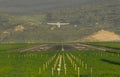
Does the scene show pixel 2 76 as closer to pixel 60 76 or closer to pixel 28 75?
pixel 28 75

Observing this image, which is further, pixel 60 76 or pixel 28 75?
pixel 28 75

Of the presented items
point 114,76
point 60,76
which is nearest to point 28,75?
point 60,76

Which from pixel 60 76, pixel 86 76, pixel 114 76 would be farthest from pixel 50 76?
pixel 114 76

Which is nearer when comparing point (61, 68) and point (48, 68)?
point (61, 68)

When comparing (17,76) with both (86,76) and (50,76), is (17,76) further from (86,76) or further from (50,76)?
(86,76)

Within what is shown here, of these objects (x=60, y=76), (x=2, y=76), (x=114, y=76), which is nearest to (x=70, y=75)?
(x=60, y=76)

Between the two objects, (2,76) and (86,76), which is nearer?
(86,76)

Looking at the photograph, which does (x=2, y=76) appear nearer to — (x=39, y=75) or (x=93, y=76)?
(x=39, y=75)
